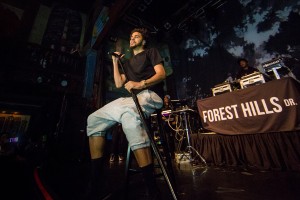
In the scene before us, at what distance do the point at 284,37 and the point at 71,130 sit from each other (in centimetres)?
683

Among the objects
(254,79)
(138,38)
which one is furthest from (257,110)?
(138,38)

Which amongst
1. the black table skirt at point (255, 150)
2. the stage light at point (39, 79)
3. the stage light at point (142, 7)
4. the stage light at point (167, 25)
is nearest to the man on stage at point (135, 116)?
the black table skirt at point (255, 150)

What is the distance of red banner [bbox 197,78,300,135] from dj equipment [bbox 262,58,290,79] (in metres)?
1.67

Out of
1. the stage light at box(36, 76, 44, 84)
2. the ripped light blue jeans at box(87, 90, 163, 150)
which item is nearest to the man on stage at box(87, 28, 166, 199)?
the ripped light blue jeans at box(87, 90, 163, 150)


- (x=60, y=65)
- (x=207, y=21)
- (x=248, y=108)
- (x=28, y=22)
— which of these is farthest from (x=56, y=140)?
(x=207, y=21)

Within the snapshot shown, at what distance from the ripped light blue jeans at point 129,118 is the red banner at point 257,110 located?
189cm

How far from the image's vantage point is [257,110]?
238 centimetres

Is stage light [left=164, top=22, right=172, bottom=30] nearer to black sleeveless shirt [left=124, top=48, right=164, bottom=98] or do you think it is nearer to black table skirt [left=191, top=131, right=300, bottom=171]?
black table skirt [left=191, top=131, right=300, bottom=171]

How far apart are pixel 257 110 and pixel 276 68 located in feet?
6.31

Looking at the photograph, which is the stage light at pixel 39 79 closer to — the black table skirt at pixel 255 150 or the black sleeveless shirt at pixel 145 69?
the black sleeveless shirt at pixel 145 69

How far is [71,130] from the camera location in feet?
14.0

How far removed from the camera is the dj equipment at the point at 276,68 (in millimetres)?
3439

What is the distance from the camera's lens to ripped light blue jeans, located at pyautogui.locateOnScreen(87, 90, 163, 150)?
3.71 ft

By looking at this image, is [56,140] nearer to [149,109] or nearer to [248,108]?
[149,109]
